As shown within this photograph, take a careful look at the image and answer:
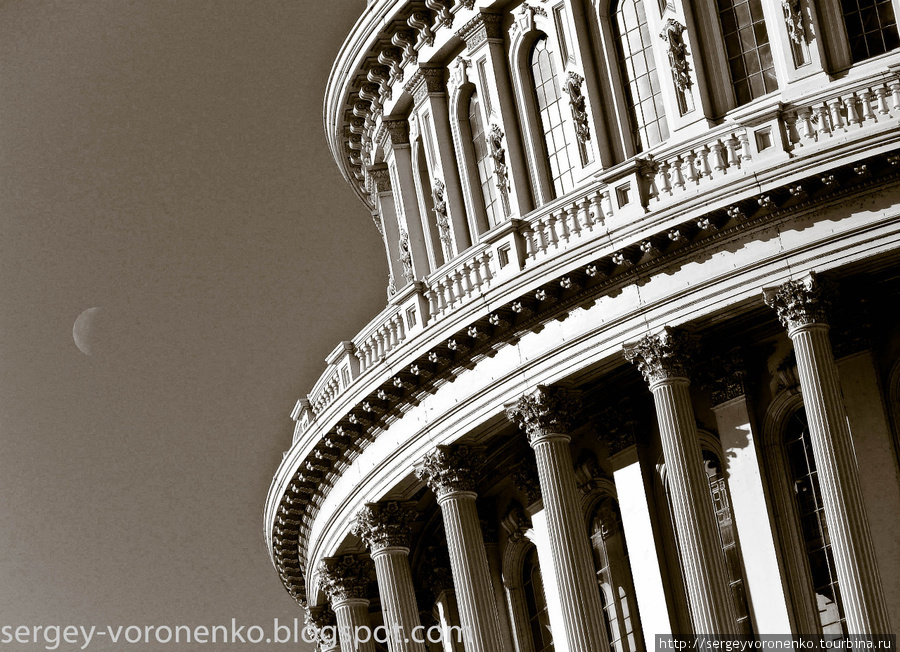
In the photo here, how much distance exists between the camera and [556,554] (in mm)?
41094

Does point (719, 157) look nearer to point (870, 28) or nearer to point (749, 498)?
point (870, 28)

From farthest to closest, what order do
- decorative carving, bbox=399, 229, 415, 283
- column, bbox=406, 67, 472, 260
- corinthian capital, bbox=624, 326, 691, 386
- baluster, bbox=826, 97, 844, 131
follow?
decorative carving, bbox=399, 229, 415, 283 → column, bbox=406, 67, 472, 260 → corinthian capital, bbox=624, 326, 691, 386 → baluster, bbox=826, 97, 844, 131

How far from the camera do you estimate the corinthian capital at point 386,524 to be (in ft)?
151

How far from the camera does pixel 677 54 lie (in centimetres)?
4403

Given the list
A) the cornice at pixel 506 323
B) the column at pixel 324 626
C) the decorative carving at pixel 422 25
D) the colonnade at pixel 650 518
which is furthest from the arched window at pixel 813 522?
the column at pixel 324 626

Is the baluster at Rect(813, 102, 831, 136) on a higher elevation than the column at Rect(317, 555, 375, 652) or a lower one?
higher

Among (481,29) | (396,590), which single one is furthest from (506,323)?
(481,29)

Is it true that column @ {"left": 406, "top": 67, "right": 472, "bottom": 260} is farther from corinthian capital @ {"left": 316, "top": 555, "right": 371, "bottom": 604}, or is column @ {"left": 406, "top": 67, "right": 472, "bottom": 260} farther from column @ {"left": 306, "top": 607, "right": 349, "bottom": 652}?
column @ {"left": 306, "top": 607, "right": 349, "bottom": 652}

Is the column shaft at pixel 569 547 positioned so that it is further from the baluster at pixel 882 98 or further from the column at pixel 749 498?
the baluster at pixel 882 98

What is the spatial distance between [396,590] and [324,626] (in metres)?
7.03

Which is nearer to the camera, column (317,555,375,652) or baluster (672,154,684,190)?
baluster (672,154,684,190)

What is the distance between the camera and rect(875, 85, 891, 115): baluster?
3930cm

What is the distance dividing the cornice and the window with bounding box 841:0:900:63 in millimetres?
4919

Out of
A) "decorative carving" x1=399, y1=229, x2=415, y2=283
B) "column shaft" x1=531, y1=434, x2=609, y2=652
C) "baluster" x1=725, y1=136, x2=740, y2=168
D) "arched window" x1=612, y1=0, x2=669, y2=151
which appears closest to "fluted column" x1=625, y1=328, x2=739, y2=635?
"column shaft" x1=531, y1=434, x2=609, y2=652
